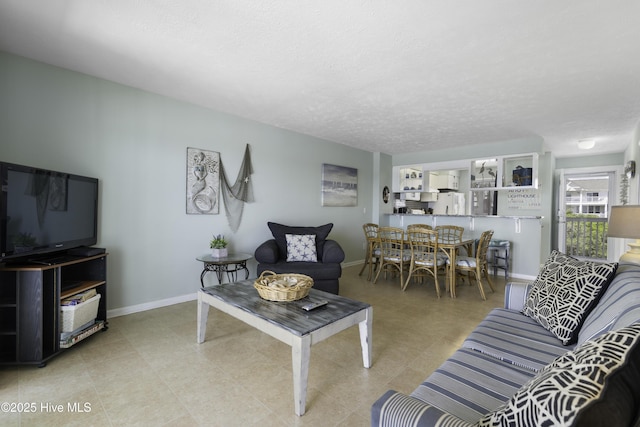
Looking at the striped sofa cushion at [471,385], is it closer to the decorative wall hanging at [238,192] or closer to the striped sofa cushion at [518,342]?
the striped sofa cushion at [518,342]

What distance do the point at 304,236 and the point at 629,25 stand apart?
3.35 m

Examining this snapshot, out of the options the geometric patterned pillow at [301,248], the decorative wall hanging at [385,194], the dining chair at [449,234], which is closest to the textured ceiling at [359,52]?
the dining chair at [449,234]

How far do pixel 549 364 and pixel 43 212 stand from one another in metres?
3.12

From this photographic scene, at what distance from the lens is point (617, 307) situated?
46.8 inches

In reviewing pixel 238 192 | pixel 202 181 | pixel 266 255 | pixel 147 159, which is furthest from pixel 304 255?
pixel 147 159

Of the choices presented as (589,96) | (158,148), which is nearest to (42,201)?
(158,148)

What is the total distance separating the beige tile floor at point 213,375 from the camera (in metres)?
1.57

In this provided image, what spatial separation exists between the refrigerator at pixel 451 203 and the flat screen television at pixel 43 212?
6.94 m

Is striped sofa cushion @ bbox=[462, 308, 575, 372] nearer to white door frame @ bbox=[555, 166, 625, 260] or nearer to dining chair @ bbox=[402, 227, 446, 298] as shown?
dining chair @ bbox=[402, 227, 446, 298]

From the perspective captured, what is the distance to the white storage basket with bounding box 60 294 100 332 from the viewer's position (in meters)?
2.13

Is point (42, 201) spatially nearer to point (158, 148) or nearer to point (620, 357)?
point (158, 148)

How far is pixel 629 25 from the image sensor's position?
6.00ft

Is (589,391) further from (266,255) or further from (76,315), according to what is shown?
(266,255)

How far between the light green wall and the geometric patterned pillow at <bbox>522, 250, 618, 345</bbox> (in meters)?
3.23
